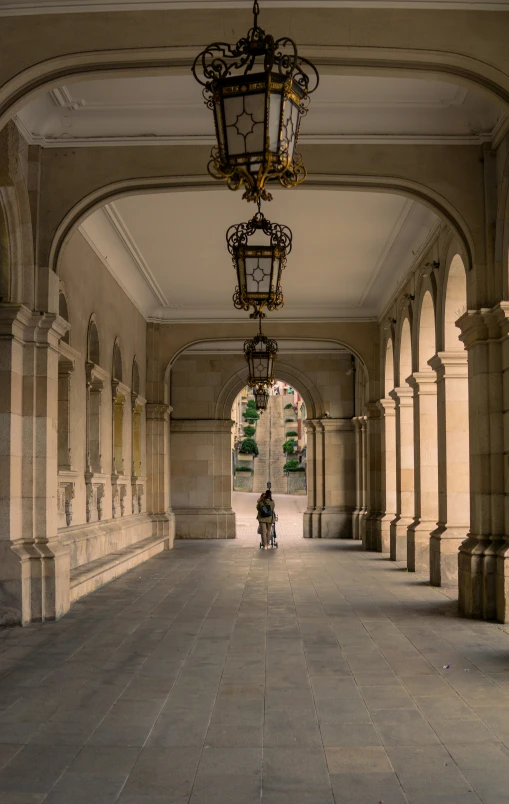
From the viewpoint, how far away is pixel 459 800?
4.03 m

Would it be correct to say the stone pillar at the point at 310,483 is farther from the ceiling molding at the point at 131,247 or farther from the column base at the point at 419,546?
the column base at the point at 419,546

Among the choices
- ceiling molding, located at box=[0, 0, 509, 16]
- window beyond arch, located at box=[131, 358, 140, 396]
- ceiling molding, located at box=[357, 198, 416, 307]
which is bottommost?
window beyond arch, located at box=[131, 358, 140, 396]

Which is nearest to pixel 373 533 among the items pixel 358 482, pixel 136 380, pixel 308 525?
pixel 358 482

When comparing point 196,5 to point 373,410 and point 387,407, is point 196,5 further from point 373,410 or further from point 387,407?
point 373,410

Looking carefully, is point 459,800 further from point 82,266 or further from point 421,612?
point 82,266

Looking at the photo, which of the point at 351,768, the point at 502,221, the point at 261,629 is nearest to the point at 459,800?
the point at 351,768

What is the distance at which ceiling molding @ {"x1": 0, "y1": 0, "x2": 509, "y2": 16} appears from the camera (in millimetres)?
7023

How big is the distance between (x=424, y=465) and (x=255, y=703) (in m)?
8.51

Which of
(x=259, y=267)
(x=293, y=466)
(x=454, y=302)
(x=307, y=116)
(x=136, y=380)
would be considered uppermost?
(x=307, y=116)

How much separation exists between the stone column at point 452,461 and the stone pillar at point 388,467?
634cm

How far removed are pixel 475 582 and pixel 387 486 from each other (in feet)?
30.1

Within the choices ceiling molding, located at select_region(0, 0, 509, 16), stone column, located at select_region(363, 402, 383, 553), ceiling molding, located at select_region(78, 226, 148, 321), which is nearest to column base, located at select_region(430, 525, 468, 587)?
ceiling molding, located at select_region(78, 226, 148, 321)

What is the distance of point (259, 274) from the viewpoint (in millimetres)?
8969

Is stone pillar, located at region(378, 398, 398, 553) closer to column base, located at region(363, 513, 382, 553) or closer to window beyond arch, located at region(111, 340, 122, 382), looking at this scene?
column base, located at region(363, 513, 382, 553)
